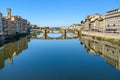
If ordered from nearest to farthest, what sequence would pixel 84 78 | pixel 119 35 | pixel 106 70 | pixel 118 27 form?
1. pixel 84 78
2. pixel 106 70
3. pixel 119 35
4. pixel 118 27

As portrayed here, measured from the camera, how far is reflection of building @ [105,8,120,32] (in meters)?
82.2

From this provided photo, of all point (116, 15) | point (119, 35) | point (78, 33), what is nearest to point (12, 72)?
point (119, 35)

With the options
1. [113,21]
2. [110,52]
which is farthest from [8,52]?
[113,21]

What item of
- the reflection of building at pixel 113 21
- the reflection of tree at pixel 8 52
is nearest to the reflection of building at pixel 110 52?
the reflection of tree at pixel 8 52

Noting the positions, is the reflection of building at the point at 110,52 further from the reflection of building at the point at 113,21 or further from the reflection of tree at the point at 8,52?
the reflection of building at the point at 113,21

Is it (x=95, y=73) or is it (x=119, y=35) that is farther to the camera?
(x=119, y=35)

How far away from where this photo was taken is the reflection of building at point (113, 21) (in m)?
82.2

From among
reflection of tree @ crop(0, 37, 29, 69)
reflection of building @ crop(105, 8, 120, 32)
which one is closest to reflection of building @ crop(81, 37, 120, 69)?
reflection of tree @ crop(0, 37, 29, 69)

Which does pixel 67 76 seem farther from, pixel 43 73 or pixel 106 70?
pixel 106 70

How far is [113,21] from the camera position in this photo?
292ft

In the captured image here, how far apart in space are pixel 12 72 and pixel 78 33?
110 m

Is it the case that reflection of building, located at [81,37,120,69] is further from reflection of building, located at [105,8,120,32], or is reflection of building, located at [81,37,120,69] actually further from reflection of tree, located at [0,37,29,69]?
reflection of building, located at [105,8,120,32]

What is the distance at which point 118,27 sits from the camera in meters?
79.7

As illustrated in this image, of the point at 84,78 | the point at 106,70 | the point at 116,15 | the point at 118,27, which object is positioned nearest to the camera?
the point at 84,78
